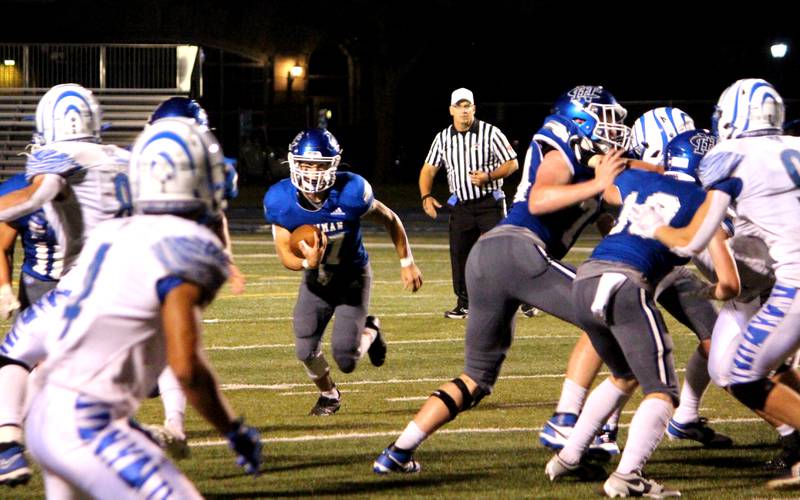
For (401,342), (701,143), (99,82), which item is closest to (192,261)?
(701,143)

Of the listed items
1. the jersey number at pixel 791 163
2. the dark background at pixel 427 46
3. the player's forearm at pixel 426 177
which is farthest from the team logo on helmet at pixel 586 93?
the dark background at pixel 427 46

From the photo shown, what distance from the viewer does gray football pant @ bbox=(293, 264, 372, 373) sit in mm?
7434

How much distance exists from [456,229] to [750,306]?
599cm

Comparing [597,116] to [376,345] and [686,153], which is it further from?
[376,345]

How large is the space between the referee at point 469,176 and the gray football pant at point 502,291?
5630 mm

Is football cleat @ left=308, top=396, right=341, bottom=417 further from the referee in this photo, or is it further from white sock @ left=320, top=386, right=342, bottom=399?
the referee

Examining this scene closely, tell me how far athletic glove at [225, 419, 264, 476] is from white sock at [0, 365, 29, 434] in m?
2.13

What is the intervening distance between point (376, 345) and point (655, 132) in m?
2.29

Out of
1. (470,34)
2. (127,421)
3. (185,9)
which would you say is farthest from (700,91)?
(127,421)

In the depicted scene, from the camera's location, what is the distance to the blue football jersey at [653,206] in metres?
5.35

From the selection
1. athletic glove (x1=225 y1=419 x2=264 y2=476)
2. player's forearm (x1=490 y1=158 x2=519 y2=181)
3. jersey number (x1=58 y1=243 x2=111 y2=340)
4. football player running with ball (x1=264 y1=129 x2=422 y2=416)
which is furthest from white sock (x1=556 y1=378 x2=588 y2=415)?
player's forearm (x1=490 y1=158 x2=519 y2=181)

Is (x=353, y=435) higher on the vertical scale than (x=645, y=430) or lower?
lower

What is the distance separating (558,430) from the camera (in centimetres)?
591

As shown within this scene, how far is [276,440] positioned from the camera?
670cm
